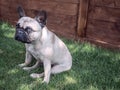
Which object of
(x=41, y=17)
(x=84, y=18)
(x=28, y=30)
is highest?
(x=41, y=17)

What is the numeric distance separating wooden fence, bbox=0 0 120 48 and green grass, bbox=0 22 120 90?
0.79 feet

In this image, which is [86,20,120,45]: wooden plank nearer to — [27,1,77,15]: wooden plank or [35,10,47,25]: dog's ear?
[27,1,77,15]: wooden plank

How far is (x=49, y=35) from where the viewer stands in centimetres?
410

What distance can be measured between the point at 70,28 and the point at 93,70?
4.93ft

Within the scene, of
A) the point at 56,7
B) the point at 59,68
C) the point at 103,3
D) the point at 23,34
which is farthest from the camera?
the point at 56,7

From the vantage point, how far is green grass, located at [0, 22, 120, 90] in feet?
13.2

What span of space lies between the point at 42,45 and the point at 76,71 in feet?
2.63

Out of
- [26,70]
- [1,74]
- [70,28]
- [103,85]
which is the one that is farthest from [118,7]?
[1,74]

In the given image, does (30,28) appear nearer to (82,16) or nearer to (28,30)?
(28,30)

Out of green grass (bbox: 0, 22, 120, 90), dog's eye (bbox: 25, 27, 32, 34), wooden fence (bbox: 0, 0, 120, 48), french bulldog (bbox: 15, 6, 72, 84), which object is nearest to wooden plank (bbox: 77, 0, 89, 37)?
wooden fence (bbox: 0, 0, 120, 48)

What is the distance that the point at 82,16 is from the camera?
5488 millimetres

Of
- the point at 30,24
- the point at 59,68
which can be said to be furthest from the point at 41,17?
the point at 59,68

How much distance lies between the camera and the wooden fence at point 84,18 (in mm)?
5281

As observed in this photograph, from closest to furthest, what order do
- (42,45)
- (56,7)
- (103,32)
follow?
(42,45) → (103,32) → (56,7)
